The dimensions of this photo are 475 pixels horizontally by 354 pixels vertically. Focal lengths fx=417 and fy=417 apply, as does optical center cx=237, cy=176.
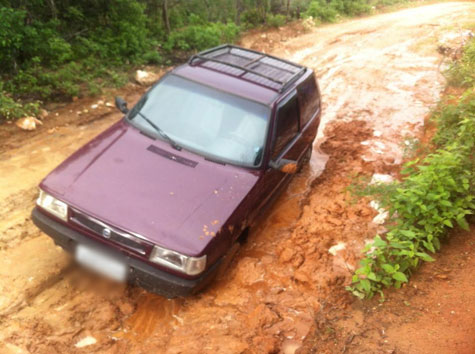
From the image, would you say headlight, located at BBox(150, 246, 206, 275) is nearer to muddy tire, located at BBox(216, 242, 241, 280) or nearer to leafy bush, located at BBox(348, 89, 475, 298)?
muddy tire, located at BBox(216, 242, 241, 280)

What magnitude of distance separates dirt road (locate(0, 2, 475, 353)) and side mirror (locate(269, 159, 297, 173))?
98cm

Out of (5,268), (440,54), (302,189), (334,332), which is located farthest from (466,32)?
(5,268)

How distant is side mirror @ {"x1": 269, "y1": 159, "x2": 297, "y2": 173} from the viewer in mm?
4312

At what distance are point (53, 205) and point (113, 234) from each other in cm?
68

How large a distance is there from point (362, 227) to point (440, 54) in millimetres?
8886

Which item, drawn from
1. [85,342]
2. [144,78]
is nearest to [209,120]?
[85,342]

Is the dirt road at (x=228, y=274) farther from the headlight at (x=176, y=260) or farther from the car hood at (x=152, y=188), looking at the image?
the car hood at (x=152, y=188)

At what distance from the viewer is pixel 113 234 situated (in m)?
3.45

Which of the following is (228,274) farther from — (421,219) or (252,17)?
(252,17)

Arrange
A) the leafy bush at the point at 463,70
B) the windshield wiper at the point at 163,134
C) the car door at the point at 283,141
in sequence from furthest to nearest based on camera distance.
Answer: the leafy bush at the point at 463,70
the car door at the point at 283,141
the windshield wiper at the point at 163,134

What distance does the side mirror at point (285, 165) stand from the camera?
431 centimetres

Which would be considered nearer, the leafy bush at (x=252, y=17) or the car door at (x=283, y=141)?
the car door at (x=283, y=141)

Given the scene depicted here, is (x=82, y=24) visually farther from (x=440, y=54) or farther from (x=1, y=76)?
(x=440, y=54)

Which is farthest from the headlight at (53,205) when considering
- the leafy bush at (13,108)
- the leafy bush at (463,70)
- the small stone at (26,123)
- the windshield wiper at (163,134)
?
the leafy bush at (463,70)
